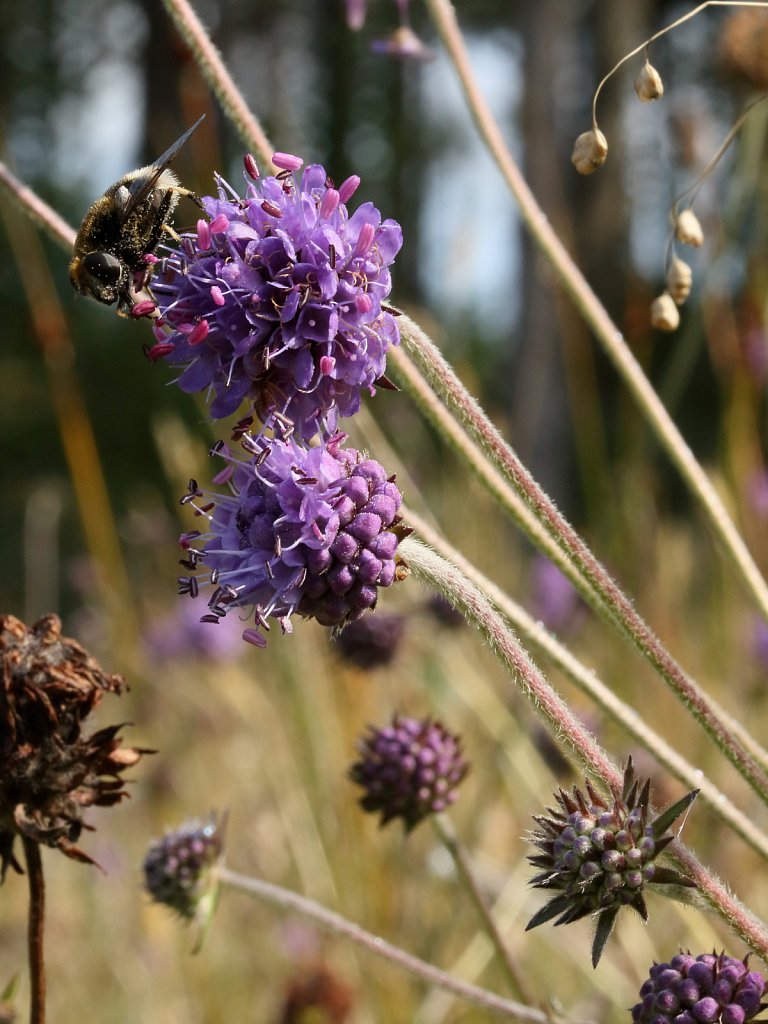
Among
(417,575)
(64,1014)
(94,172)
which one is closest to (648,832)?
(417,575)

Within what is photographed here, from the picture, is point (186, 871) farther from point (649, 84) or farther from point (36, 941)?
point (649, 84)

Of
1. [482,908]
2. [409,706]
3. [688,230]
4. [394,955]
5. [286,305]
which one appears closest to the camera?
[286,305]

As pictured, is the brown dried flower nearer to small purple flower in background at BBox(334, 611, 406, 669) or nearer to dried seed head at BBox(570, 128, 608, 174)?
dried seed head at BBox(570, 128, 608, 174)

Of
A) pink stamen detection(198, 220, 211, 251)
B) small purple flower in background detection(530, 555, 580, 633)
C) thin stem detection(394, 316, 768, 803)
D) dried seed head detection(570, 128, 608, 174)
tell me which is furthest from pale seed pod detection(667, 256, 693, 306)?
small purple flower in background detection(530, 555, 580, 633)

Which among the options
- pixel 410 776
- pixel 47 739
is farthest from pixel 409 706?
pixel 47 739

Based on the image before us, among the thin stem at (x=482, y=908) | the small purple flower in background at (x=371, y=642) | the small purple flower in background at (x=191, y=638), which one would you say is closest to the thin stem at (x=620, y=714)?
the thin stem at (x=482, y=908)
